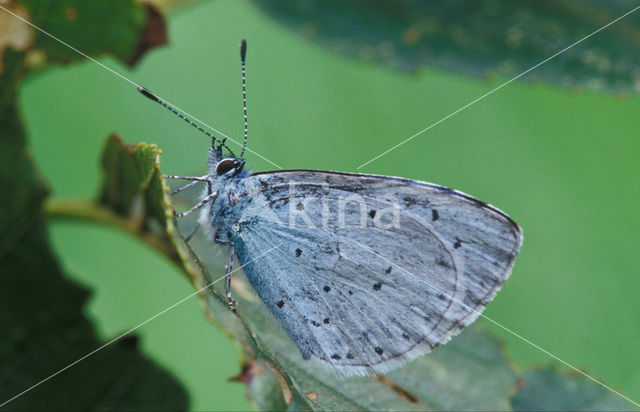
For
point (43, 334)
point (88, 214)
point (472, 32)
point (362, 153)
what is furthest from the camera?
point (362, 153)

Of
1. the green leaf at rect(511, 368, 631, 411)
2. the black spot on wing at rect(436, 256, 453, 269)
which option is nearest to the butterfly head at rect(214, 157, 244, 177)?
the black spot on wing at rect(436, 256, 453, 269)

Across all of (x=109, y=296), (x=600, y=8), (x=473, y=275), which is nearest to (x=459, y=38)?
(x=600, y=8)

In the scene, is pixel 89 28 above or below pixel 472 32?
below

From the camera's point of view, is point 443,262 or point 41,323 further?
point 443,262

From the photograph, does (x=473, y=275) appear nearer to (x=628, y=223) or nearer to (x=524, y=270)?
(x=524, y=270)

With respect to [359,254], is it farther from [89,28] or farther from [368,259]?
[89,28]

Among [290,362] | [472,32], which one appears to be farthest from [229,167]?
[472,32]

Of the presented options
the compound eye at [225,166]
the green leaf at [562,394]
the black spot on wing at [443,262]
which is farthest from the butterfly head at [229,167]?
the green leaf at [562,394]
